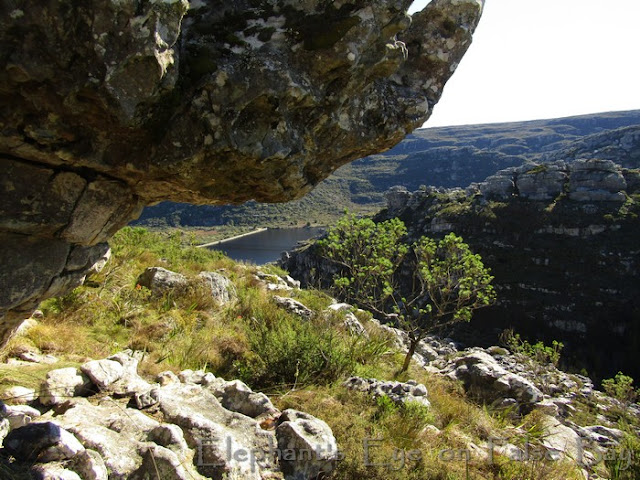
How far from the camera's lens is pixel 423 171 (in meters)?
177

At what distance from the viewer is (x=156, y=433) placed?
11.8 ft

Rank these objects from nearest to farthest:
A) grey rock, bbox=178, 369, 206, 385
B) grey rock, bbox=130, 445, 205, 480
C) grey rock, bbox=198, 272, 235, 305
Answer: grey rock, bbox=130, 445, 205, 480, grey rock, bbox=178, 369, 206, 385, grey rock, bbox=198, 272, 235, 305

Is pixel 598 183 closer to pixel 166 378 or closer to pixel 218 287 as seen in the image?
pixel 218 287

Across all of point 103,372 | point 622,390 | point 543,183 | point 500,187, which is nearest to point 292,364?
point 103,372

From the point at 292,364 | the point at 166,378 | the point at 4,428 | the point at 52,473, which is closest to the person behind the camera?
the point at 52,473

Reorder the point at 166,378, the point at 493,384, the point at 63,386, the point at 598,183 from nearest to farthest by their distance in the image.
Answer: the point at 63,386 < the point at 166,378 < the point at 493,384 < the point at 598,183

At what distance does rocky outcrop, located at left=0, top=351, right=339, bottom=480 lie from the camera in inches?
120

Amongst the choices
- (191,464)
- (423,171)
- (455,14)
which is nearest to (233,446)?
(191,464)

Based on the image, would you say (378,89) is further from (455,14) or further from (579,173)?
(579,173)

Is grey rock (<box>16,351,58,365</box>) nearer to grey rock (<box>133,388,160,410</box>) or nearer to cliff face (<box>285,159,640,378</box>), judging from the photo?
grey rock (<box>133,388,160,410</box>)

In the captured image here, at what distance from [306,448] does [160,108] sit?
341 centimetres

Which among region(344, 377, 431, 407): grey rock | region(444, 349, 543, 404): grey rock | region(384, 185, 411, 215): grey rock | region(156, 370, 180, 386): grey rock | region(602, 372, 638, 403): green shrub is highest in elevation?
region(156, 370, 180, 386): grey rock

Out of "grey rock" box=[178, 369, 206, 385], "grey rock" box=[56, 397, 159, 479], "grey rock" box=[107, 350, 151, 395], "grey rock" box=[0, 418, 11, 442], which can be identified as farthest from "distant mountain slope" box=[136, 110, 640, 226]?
"grey rock" box=[0, 418, 11, 442]

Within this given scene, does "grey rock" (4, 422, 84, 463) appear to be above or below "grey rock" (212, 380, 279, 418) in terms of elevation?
above
